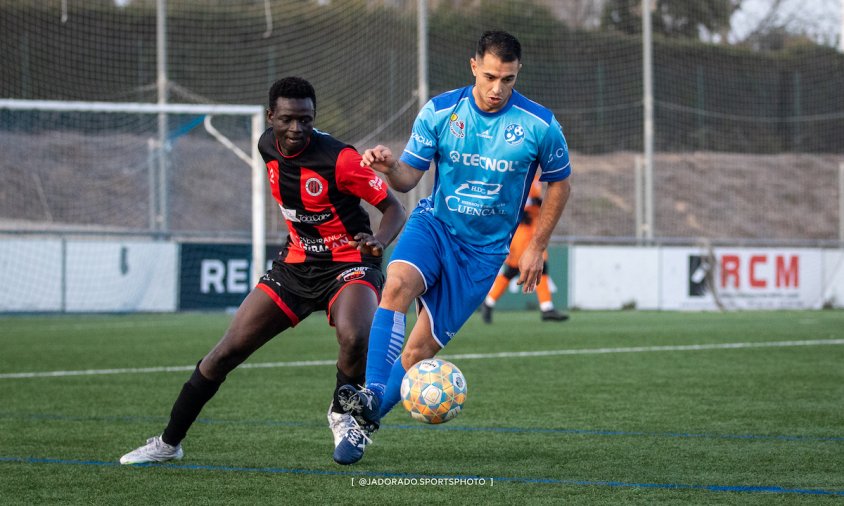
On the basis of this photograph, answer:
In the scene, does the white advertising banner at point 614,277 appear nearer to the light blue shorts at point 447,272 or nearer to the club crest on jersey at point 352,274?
the light blue shorts at point 447,272

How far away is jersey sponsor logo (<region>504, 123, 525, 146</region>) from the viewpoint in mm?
5793

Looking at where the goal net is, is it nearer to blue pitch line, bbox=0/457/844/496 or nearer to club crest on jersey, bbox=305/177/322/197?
club crest on jersey, bbox=305/177/322/197

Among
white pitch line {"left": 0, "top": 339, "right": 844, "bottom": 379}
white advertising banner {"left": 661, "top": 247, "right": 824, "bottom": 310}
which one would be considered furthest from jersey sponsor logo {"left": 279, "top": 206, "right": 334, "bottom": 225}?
white advertising banner {"left": 661, "top": 247, "right": 824, "bottom": 310}

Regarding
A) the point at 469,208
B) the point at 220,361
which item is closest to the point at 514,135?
the point at 469,208

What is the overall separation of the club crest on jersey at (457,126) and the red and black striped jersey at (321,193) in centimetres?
45

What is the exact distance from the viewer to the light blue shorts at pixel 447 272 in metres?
5.80

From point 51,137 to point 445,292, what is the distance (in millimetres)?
21342

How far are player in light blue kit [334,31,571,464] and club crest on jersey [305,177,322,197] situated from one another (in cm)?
34

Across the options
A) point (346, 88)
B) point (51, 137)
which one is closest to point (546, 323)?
point (346, 88)

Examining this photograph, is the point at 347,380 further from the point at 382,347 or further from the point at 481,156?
the point at 481,156

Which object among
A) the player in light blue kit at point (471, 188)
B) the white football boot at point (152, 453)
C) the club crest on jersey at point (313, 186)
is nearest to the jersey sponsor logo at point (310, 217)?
the club crest on jersey at point (313, 186)

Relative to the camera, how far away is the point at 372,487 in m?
4.75

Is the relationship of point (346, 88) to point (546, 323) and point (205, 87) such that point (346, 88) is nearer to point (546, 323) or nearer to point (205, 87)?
point (205, 87)

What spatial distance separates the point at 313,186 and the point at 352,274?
1.56ft
